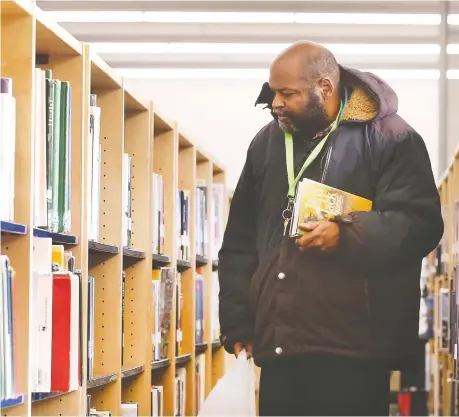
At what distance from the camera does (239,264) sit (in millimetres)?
3201

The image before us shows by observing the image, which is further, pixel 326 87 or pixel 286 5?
pixel 286 5

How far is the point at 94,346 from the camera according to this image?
374 centimetres

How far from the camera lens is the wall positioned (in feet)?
10.6

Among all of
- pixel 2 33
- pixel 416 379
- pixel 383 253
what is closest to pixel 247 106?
pixel 383 253

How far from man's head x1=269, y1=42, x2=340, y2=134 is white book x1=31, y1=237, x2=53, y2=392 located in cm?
80

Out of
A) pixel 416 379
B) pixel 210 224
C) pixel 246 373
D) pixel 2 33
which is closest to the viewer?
pixel 2 33

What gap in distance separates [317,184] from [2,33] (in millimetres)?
975

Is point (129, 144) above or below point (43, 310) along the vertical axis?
above

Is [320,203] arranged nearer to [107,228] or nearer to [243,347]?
[243,347]

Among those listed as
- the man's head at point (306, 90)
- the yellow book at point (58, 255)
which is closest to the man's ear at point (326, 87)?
the man's head at point (306, 90)

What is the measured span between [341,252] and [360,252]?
0.05 m

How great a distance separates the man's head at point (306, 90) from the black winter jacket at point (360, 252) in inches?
1.8

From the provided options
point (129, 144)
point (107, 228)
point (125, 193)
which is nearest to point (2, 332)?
point (107, 228)

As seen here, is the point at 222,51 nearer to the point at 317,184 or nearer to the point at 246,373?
the point at 317,184
